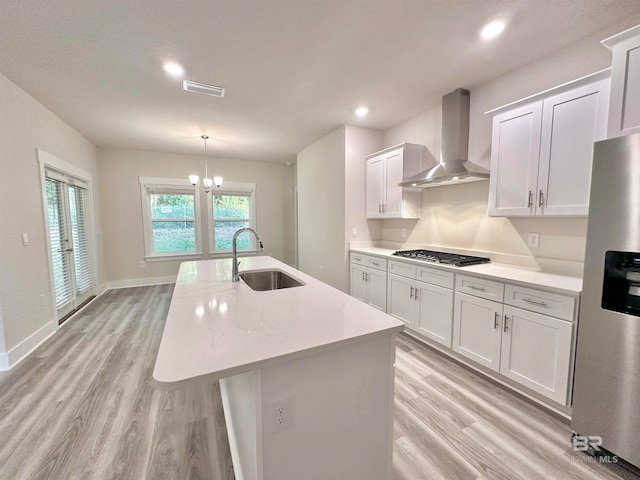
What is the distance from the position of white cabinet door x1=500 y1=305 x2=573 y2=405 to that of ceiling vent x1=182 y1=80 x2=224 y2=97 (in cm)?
340

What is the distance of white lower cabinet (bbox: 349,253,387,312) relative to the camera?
10.8 ft

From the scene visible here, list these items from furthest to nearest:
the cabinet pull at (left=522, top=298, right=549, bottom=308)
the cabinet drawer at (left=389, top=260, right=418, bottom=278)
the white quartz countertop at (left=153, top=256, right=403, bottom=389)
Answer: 1. the cabinet drawer at (left=389, top=260, right=418, bottom=278)
2. the cabinet pull at (left=522, top=298, right=549, bottom=308)
3. the white quartz countertop at (left=153, top=256, right=403, bottom=389)

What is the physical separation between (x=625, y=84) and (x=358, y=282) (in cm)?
Answer: 296

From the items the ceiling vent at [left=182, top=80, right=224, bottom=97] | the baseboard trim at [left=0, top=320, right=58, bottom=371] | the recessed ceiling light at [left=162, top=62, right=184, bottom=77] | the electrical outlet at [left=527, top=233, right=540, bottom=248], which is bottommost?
the baseboard trim at [left=0, top=320, right=58, bottom=371]

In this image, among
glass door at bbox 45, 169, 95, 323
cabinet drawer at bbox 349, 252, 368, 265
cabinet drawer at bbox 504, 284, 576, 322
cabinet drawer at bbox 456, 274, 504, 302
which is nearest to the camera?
cabinet drawer at bbox 504, 284, 576, 322

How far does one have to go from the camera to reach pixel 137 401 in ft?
6.55

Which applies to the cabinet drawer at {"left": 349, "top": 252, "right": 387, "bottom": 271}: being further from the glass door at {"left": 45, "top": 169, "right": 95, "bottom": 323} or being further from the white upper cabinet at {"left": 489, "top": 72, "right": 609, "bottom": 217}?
the glass door at {"left": 45, "top": 169, "right": 95, "bottom": 323}

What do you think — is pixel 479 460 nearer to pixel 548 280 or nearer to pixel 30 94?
pixel 548 280

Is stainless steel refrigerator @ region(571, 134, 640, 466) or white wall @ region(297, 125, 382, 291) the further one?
white wall @ region(297, 125, 382, 291)

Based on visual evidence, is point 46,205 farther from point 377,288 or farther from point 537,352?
point 537,352

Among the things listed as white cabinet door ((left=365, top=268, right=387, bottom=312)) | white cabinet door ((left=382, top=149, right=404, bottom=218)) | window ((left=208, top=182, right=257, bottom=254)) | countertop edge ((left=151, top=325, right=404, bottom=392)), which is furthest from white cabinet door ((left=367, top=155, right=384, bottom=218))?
window ((left=208, top=182, right=257, bottom=254))

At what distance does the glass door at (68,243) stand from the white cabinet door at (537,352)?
15.9 ft

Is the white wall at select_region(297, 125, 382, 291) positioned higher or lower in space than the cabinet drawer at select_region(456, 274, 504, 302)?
higher

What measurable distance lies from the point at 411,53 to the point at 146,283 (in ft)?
19.4
